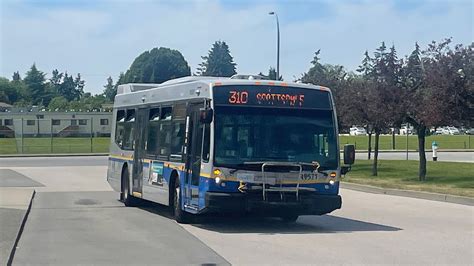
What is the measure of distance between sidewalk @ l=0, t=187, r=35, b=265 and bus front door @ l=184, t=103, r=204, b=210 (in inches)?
124

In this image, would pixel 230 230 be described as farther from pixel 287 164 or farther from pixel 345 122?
pixel 345 122

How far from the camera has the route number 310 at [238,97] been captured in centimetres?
1480

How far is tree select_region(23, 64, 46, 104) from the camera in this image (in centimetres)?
17350

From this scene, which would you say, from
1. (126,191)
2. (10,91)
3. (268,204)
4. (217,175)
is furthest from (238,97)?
(10,91)

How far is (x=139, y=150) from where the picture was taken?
62.4 ft

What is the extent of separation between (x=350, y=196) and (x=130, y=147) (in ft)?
24.7

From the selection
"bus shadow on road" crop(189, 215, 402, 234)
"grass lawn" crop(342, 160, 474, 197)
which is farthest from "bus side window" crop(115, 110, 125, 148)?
"grass lawn" crop(342, 160, 474, 197)

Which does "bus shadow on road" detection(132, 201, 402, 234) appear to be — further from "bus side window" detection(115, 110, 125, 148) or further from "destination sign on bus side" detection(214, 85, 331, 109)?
"bus side window" detection(115, 110, 125, 148)

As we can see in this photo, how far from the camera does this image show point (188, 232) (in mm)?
14297

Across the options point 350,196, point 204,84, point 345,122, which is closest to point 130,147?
point 204,84

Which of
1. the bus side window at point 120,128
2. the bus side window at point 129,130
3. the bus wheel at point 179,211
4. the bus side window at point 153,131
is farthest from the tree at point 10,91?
the bus wheel at point 179,211

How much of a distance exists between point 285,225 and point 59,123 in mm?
82027

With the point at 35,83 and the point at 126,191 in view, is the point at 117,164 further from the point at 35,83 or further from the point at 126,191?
the point at 35,83

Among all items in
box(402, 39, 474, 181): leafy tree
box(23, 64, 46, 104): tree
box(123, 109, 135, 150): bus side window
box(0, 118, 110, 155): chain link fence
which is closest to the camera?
box(123, 109, 135, 150): bus side window
